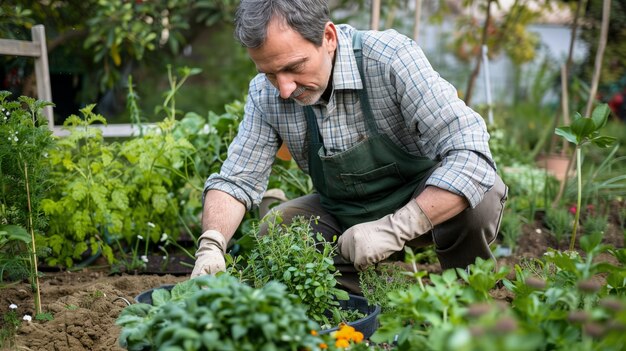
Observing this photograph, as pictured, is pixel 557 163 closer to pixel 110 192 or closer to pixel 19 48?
pixel 110 192

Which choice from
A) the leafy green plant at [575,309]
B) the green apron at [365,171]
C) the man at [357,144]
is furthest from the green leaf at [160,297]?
the green apron at [365,171]

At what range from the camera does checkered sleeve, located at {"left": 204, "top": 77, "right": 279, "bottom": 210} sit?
2.44 metres

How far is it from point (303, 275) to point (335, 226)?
0.88 m

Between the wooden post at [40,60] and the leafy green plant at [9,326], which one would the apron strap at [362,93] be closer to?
the leafy green plant at [9,326]

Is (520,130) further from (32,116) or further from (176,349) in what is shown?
(176,349)

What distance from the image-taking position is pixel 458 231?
2408mm

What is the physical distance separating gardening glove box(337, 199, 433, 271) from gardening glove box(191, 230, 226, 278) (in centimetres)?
39

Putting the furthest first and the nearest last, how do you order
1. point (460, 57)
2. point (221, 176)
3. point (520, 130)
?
point (460, 57)
point (520, 130)
point (221, 176)

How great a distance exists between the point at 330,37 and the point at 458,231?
801mm

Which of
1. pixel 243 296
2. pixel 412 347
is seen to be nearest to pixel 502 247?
pixel 412 347

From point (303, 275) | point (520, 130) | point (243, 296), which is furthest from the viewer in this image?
point (520, 130)

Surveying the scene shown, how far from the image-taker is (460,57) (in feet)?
31.9

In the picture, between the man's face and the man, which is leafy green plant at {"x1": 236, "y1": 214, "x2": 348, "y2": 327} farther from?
the man's face

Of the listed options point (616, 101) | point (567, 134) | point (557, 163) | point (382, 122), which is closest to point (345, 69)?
point (382, 122)
